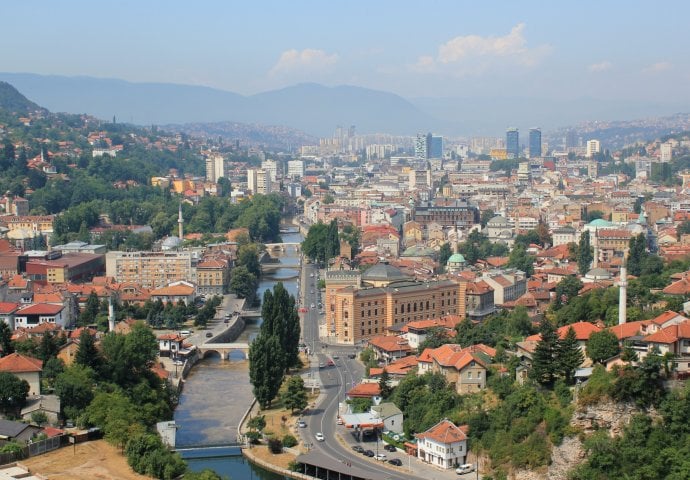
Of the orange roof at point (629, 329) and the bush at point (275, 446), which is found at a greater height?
the orange roof at point (629, 329)

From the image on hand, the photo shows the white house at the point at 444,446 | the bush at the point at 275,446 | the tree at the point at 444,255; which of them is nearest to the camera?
the white house at the point at 444,446

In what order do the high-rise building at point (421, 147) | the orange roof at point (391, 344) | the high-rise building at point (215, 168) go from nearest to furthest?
the orange roof at point (391, 344)
the high-rise building at point (215, 168)
the high-rise building at point (421, 147)

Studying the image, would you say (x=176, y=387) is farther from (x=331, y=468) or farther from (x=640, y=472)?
(x=640, y=472)

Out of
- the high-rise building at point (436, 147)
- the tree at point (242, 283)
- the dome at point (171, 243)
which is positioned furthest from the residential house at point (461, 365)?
the high-rise building at point (436, 147)

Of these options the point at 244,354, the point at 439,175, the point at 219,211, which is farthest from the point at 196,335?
the point at 439,175

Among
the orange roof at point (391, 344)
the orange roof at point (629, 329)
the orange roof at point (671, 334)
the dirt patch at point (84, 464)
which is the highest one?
the orange roof at point (671, 334)

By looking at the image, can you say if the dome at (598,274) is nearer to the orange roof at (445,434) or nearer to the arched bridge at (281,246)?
the orange roof at (445,434)

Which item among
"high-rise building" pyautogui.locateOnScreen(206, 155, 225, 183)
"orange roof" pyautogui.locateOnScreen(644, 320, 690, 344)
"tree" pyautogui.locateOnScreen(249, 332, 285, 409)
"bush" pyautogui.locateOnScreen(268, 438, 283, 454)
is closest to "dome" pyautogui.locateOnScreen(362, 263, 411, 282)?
"tree" pyautogui.locateOnScreen(249, 332, 285, 409)
